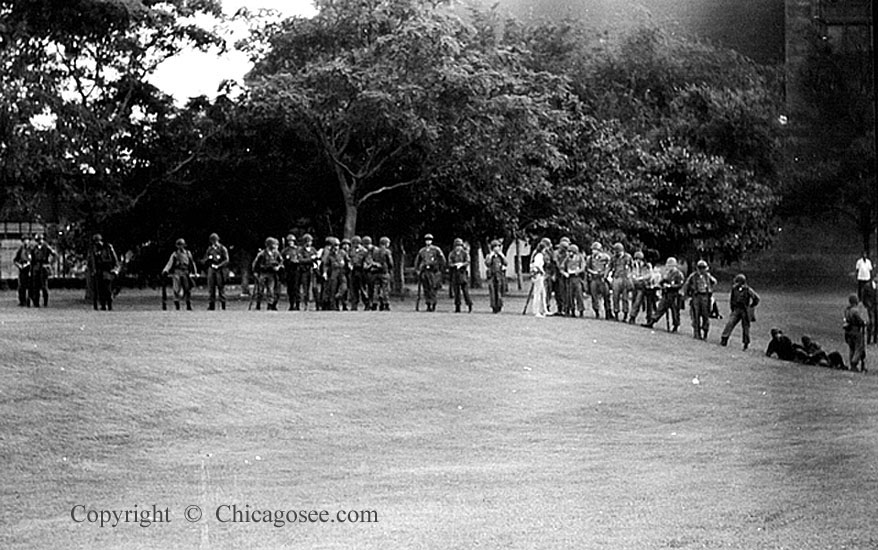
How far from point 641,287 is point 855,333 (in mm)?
7778

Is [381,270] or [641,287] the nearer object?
[641,287]

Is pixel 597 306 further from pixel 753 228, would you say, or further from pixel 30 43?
pixel 30 43

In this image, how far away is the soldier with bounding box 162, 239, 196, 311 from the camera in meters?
20.8

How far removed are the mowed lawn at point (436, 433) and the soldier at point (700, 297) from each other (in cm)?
30

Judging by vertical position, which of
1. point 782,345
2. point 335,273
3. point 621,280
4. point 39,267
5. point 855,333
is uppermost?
point 39,267

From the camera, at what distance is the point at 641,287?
20.3 meters

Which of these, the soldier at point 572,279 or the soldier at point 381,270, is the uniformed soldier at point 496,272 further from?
the soldier at point 381,270

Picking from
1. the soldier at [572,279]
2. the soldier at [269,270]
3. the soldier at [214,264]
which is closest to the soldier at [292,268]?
the soldier at [269,270]

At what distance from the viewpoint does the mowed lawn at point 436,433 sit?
368 inches

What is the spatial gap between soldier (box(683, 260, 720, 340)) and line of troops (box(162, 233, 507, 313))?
4.17 m

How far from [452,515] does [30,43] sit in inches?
650

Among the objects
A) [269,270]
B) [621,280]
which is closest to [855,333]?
[621,280]

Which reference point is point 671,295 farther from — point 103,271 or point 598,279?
point 103,271

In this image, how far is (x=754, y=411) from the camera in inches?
531
